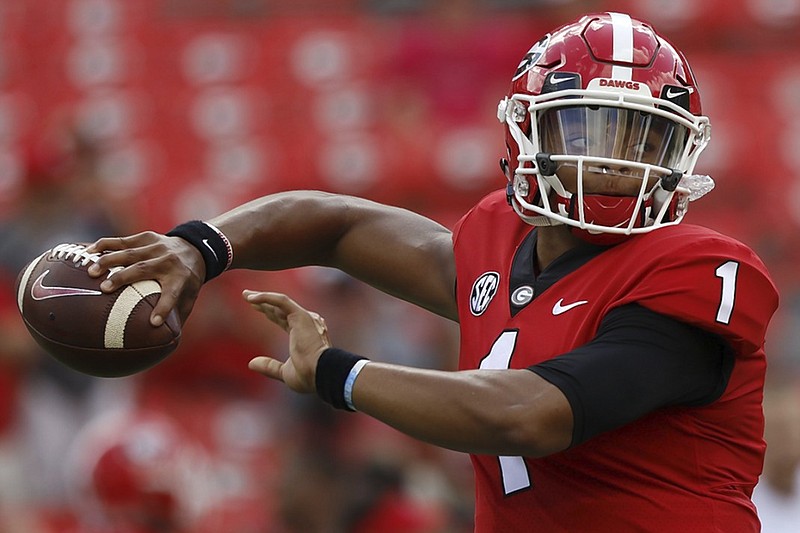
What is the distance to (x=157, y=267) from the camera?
258 centimetres

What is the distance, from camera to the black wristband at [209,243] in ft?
8.99

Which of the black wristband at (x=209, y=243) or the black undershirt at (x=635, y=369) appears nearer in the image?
the black undershirt at (x=635, y=369)

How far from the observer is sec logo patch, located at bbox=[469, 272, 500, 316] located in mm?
2742

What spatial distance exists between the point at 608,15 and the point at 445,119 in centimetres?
514

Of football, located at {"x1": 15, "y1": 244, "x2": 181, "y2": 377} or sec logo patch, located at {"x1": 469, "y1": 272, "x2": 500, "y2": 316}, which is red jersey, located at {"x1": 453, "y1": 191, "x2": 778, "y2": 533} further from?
football, located at {"x1": 15, "y1": 244, "x2": 181, "y2": 377}

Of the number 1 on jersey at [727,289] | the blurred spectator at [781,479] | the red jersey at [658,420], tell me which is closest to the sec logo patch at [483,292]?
the red jersey at [658,420]

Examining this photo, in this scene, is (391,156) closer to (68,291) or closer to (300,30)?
(300,30)

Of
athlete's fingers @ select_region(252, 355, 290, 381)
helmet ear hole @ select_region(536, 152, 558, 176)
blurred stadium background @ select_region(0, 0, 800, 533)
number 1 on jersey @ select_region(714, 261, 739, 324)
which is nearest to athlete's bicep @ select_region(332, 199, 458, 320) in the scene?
helmet ear hole @ select_region(536, 152, 558, 176)

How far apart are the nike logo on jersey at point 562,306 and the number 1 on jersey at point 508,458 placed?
10 cm

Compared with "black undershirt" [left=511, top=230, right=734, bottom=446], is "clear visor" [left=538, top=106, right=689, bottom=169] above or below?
above

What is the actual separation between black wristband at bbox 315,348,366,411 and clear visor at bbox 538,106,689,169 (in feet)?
2.04

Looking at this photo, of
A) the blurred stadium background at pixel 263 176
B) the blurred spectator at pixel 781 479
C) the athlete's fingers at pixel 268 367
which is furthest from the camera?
the blurred stadium background at pixel 263 176

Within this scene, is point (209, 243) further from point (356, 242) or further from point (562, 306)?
point (562, 306)

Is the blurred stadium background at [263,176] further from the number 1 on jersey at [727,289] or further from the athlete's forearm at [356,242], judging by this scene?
the number 1 on jersey at [727,289]
